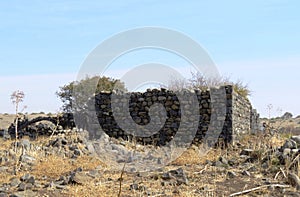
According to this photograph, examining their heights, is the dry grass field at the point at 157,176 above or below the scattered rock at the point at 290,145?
below

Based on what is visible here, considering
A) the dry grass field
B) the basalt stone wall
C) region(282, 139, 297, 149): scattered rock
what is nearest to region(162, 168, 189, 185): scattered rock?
the dry grass field

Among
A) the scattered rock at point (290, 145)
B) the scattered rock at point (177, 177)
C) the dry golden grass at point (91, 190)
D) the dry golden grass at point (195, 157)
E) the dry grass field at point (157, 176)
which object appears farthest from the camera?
the dry golden grass at point (195, 157)

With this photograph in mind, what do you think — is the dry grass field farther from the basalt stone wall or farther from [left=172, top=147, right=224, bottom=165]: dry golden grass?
the basalt stone wall

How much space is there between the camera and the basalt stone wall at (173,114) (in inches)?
500

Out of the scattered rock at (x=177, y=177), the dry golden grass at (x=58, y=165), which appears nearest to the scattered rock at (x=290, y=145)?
the scattered rock at (x=177, y=177)

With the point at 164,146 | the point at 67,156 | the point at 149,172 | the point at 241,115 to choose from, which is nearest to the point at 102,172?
the point at 149,172

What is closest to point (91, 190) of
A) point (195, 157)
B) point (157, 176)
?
point (157, 176)

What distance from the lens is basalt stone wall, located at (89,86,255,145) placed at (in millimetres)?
12695

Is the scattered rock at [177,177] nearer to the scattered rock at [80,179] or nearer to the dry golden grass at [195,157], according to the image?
the scattered rock at [80,179]

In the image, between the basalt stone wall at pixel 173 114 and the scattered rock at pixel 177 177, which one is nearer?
the scattered rock at pixel 177 177

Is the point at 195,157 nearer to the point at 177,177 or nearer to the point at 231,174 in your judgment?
the point at 231,174

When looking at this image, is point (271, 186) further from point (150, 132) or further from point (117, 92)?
point (117, 92)

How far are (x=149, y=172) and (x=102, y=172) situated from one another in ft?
2.91

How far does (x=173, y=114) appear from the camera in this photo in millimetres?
13266
